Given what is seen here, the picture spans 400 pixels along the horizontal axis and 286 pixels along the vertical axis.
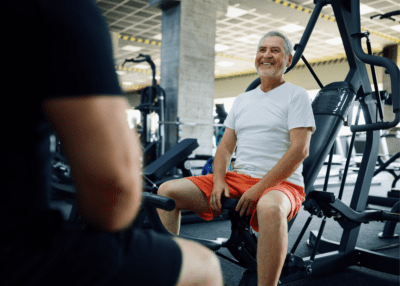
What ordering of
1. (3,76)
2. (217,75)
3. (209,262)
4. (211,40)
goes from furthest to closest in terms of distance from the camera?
(217,75), (211,40), (209,262), (3,76)

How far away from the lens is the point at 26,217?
399 millimetres

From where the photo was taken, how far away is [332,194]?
5.66 ft

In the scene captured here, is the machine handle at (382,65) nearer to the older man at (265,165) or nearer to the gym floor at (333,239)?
the older man at (265,165)

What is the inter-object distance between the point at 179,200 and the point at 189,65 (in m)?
4.28

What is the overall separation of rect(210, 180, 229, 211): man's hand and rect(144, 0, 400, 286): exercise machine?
28mm

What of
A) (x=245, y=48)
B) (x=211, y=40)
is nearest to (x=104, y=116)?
(x=211, y=40)

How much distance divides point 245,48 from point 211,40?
14.0 feet

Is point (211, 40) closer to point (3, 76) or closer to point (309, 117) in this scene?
point (309, 117)

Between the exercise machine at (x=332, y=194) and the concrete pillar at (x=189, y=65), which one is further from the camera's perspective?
the concrete pillar at (x=189, y=65)

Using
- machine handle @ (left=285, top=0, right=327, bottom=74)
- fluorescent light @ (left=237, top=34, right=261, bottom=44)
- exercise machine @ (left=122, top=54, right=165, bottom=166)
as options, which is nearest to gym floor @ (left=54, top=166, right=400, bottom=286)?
machine handle @ (left=285, top=0, right=327, bottom=74)

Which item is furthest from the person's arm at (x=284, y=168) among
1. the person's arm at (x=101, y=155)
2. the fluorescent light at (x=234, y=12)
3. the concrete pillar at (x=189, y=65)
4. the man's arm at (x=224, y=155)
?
the fluorescent light at (x=234, y=12)

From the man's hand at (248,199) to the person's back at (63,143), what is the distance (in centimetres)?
109

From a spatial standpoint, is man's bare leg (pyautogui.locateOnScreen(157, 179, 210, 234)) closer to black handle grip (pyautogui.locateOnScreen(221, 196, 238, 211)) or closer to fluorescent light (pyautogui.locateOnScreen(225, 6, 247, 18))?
black handle grip (pyautogui.locateOnScreen(221, 196, 238, 211))

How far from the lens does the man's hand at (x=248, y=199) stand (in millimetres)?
1487
